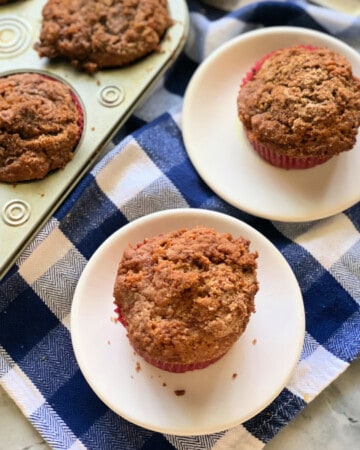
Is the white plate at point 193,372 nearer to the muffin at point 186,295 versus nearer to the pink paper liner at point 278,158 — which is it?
the muffin at point 186,295

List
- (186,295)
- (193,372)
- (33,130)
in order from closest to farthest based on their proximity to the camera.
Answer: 1. (186,295)
2. (193,372)
3. (33,130)

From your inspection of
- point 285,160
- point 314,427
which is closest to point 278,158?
point 285,160

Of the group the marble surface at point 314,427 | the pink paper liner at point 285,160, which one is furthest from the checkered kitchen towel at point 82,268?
the pink paper liner at point 285,160

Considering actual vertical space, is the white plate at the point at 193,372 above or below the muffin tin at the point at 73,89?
below

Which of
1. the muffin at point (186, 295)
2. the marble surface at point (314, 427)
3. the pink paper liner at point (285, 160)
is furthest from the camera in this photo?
the pink paper liner at point (285, 160)

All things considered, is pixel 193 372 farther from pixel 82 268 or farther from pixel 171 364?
pixel 82 268

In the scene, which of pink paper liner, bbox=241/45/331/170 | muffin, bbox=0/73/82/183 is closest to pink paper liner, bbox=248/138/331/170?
pink paper liner, bbox=241/45/331/170

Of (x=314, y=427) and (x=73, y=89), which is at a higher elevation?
(x=73, y=89)
